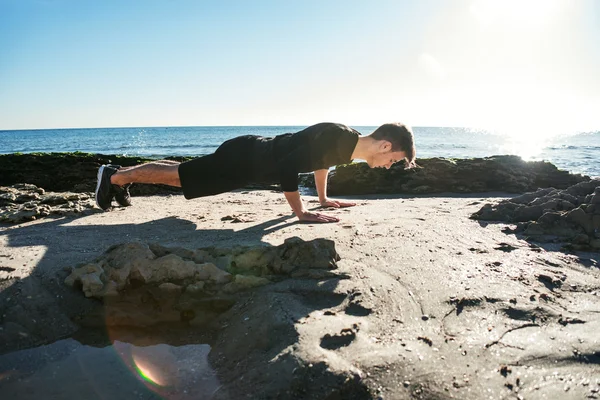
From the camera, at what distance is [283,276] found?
235 cm

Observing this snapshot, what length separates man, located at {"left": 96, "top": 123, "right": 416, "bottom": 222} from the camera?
3744 millimetres

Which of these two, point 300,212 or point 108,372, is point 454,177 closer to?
point 300,212

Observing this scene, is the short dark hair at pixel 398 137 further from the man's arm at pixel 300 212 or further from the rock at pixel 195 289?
the rock at pixel 195 289

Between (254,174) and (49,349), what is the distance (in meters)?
2.41

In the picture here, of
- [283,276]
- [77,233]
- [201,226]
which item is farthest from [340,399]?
[77,233]

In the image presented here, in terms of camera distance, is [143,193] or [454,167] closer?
[143,193]

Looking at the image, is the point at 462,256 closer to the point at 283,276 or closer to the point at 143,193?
the point at 283,276

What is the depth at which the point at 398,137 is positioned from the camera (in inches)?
153

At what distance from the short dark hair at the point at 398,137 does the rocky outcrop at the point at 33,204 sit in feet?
11.1

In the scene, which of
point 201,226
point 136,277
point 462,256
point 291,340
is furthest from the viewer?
point 201,226

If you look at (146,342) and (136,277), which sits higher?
(136,277)

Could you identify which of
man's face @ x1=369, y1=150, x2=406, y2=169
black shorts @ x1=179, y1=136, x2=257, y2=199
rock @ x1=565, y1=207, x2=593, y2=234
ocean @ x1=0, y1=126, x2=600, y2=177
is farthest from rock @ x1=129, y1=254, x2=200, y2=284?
ocean @ x1=0, y1=126, x2=600, y2=177

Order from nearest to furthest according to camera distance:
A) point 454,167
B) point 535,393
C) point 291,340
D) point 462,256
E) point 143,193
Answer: point 535,393 < point 291,340 < point 462,256 < point 143,193 < point 454,167

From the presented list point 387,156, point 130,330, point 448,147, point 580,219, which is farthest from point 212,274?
point 448,147
